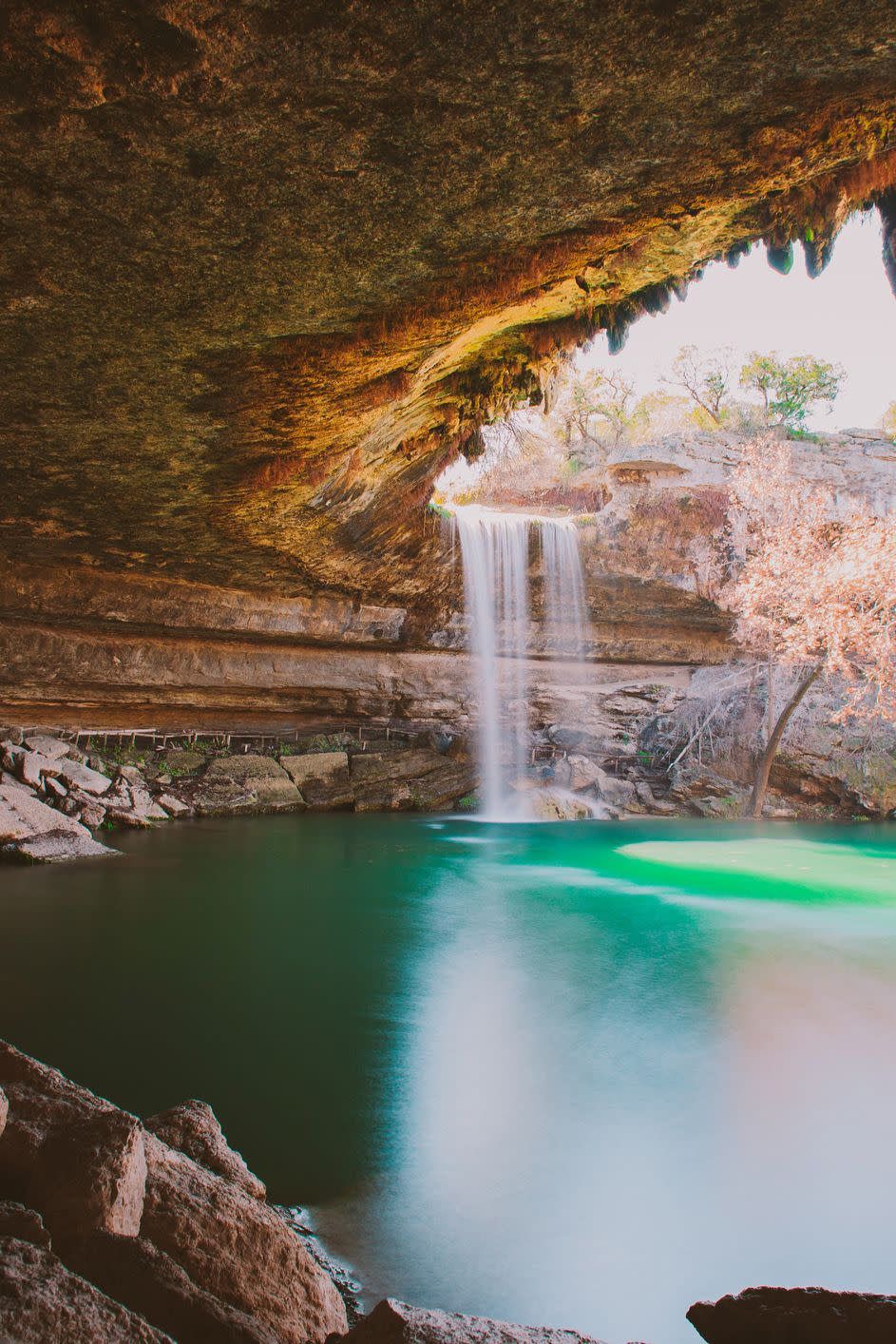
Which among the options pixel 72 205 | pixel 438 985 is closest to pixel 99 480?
pixel 72 205

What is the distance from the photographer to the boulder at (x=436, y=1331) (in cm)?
177

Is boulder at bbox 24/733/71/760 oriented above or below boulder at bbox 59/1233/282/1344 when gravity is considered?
above

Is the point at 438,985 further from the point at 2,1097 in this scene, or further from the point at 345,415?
the point at 345,415

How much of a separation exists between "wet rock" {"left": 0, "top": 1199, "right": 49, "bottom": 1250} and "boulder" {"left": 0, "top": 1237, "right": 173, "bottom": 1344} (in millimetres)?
221

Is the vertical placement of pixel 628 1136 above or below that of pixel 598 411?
below

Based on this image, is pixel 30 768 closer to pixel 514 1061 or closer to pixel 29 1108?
pixel 514 1061

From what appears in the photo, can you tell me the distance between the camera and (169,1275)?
1893mm

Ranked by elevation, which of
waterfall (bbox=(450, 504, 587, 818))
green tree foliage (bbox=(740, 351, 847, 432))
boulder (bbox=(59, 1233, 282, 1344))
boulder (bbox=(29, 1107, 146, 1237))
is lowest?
boulder (bbox=(59, 1233, 282, 1344))

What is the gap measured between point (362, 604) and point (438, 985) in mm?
11929

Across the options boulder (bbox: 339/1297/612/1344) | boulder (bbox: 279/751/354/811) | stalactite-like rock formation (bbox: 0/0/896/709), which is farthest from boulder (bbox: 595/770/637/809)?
boulder (bbox: 339/1297/612/1344)

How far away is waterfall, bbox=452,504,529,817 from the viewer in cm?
1706

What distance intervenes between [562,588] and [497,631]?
200 centimetres

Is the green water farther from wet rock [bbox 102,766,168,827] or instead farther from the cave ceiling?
the cave ceiling

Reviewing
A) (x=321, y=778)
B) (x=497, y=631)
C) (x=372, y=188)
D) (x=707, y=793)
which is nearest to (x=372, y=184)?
(x=372, y=188)
